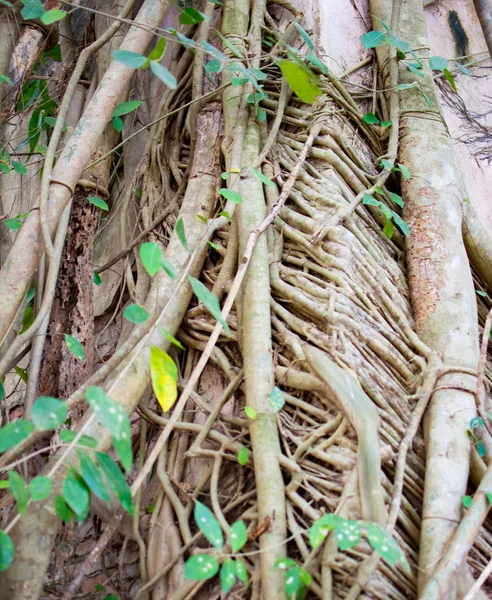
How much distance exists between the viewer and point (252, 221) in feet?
6.82

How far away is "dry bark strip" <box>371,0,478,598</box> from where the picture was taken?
171 cm

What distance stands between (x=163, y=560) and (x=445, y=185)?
1.59m

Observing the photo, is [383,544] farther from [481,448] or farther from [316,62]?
[316,62]

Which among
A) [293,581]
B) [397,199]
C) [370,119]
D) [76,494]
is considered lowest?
[293,581]

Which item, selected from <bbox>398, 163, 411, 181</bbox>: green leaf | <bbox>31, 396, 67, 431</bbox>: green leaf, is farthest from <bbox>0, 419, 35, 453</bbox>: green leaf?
<bbox>398, 163, 411, 181</bbox>: green leaf

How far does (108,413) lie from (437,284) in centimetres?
134

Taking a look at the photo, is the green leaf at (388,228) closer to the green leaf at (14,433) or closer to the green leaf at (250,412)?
the green leaf at (250,412)

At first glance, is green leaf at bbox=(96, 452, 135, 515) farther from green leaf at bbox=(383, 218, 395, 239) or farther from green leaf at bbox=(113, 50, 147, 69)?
green leaf at bbox=(383, 218, 395, 239)

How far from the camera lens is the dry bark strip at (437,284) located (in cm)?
171

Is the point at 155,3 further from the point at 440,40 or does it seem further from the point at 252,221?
the point at 440,40

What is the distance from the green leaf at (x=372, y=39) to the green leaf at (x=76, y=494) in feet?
5.93

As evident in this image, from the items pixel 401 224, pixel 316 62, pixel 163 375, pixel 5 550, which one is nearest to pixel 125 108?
pixel 316 62

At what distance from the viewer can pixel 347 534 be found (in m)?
1.40

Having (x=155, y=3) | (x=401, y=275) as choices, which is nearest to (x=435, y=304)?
(x=401, y=275)
